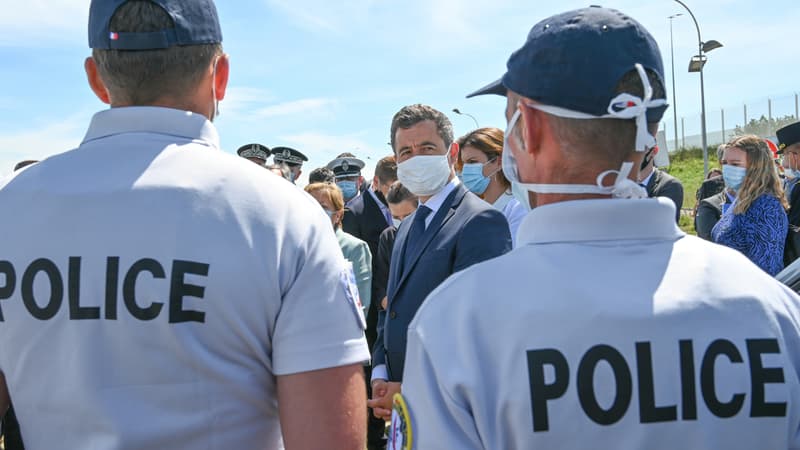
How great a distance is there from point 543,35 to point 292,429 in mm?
1015

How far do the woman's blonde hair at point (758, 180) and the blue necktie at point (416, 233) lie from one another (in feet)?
8.76

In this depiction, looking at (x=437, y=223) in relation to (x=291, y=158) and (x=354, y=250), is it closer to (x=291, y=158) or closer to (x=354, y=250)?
(x=354, y=250)

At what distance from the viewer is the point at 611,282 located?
1283 millimetres

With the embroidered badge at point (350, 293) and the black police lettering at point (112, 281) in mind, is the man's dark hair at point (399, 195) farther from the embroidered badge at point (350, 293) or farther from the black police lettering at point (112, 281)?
the black police lettering at point (112, 281)

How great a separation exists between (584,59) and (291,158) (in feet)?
24.1

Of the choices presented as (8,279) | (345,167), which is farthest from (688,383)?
(345,167)

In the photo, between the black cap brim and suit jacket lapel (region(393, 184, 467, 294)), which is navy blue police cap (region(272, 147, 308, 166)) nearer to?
suit jacket lapel (region(393, 184, 467, 294))

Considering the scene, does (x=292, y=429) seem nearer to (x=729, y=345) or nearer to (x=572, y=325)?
(x=572, y=325)

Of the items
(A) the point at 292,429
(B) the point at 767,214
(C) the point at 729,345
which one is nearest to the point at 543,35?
(C) the point at 729,345

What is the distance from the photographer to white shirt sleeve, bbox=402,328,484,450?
1.28 meters

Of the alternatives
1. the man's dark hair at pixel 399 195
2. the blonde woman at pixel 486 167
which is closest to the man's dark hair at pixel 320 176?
Answer: the man's dark hair at pixel 399 195

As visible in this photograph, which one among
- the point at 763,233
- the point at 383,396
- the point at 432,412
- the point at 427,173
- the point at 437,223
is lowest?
the point at 383,396

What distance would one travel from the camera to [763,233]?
472 centimetres

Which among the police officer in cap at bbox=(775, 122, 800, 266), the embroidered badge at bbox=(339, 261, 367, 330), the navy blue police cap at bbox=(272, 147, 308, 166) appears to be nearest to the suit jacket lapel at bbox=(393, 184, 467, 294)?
the embroidered badge at bbox=(339, 261, 367, 330)
